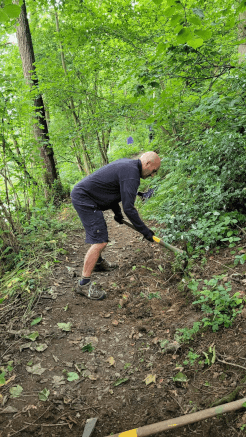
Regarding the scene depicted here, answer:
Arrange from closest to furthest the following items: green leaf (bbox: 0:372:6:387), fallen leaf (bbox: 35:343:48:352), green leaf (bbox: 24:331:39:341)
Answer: green leaf (bbox: 0:372:6:387), fallen leaf (bbox: 35:343:48:352), green leaf (bbox: 24:331:39:341)

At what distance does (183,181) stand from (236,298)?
123 inches

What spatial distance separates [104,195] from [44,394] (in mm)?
2362

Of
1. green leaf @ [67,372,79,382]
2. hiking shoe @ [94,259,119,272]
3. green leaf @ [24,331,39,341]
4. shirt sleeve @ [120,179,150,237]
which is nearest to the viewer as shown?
green leaf @ [67,372,79,382]

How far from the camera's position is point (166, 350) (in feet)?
8.49

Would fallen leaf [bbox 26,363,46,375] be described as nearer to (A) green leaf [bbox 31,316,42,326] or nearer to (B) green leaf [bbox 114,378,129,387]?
(A) green leaf [bbox 31,316,42,326]

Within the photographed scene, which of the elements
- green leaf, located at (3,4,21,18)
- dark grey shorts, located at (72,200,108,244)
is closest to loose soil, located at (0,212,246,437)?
dark grey shorts, located at (72,200,108,244)

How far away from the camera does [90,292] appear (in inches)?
145

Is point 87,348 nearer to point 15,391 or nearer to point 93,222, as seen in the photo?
point 15,391

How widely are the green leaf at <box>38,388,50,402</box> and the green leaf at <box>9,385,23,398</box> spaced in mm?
177

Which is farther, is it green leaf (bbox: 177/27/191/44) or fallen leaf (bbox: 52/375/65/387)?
fallen leaf (bbox: 52/375/65/387)

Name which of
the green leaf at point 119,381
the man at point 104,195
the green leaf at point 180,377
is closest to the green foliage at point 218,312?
the green leaf at point 180,377

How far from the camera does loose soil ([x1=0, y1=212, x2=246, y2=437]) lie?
2.03m

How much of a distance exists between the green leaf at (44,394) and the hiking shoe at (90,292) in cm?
146

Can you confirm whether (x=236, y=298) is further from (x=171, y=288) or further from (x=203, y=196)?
(x=203, y=196)
